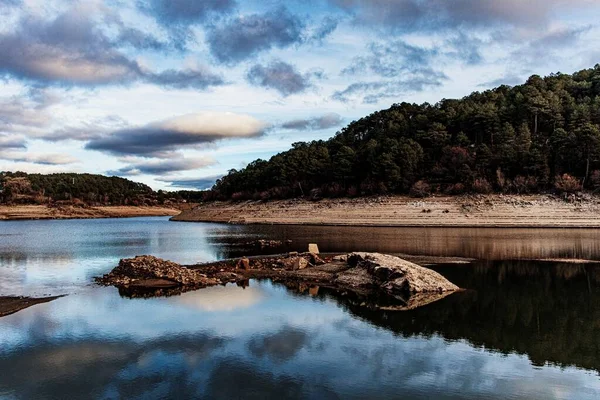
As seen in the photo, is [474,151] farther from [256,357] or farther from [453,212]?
[256,357]

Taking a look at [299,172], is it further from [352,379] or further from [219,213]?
[352,379]

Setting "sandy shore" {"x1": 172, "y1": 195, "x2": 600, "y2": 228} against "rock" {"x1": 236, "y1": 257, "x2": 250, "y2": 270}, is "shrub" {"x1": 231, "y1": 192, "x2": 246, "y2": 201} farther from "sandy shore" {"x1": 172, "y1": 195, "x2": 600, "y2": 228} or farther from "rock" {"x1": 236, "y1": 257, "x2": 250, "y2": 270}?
"rock" {"x1": 236, "y1": 257, "x2": 250, "y2": 270}

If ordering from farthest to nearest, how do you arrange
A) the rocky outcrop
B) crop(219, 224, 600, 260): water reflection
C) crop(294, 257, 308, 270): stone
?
crop(219, 224, 600, 260): water reflection < crop(294, 257, 308, 270): stone < the rocky outcrop

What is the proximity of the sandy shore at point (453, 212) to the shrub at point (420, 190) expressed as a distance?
1.26 metres

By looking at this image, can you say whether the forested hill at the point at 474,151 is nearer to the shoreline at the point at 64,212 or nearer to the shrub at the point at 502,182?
the shrub at the point at 502,182

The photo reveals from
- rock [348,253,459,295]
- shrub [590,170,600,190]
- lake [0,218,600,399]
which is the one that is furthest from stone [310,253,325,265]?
shrub [590,170,600,190]

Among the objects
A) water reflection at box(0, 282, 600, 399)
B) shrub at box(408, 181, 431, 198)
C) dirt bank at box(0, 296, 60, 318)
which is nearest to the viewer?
water reflection at box(0, 282, 600, 399)

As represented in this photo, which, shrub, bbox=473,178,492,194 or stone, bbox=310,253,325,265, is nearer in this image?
stone, bbox=310,253,325,265

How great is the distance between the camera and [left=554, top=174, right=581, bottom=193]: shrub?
66.2 m

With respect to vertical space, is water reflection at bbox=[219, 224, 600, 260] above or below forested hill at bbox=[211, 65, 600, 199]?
below

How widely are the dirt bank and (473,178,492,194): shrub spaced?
62.0m

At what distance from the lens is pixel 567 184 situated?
218 ft

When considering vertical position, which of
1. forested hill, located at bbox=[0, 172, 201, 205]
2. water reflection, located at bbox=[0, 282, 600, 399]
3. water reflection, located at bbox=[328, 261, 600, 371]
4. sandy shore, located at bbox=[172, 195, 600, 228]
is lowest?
water reflection, located at bbox=[328, 261, 600, 371]

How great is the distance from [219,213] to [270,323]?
94.8 meters
